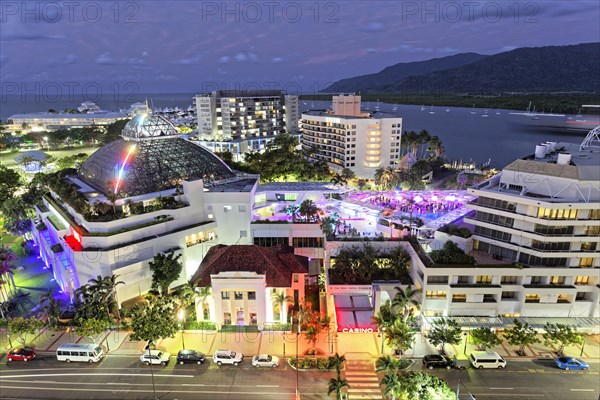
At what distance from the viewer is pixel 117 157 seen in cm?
6900

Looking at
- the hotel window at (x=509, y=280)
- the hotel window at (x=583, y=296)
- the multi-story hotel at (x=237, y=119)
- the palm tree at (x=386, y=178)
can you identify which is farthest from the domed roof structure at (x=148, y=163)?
the multi-story hotel at (x=237, y=119)

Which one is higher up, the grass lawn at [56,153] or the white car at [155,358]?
the grass lawn at [56,153]

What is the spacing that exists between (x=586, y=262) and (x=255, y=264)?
39127 millimetres

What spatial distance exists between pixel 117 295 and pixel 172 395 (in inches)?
748

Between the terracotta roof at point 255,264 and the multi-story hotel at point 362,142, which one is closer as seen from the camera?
Answer: the terracotta roof at point 255,264

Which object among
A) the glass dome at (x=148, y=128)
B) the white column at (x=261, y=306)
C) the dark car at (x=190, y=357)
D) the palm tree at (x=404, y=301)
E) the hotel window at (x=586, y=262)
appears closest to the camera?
the dark car at (x=190, y=357)

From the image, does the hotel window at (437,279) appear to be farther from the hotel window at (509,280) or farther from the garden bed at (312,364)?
the garden bed at (312,364)

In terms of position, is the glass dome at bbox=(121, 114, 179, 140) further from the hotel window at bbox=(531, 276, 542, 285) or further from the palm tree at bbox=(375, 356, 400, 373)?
the hotel window at bbox=(531, 276, 542, 285)

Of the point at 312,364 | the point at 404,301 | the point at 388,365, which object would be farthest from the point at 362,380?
the point at 404,301

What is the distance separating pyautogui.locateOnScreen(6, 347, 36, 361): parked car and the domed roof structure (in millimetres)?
25851

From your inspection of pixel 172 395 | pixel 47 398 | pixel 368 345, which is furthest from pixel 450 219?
pixel 47 398

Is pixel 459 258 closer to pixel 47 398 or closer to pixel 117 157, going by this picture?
pixel 47 398

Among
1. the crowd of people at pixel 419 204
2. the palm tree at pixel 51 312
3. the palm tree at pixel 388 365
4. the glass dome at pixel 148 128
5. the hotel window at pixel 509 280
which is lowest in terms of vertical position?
the palm tree at pixel 51 312

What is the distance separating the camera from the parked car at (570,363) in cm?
3909
